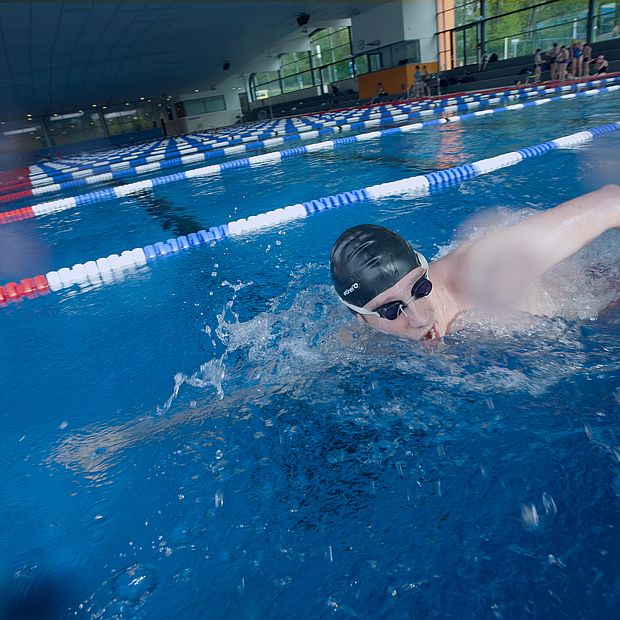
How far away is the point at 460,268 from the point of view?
206 centimetres

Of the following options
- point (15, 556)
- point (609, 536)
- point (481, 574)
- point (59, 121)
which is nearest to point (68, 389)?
point (15, 556)

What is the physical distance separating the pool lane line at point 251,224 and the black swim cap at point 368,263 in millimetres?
3958

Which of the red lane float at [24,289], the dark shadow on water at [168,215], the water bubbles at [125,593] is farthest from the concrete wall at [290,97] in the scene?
the water bubbles at [125,593]

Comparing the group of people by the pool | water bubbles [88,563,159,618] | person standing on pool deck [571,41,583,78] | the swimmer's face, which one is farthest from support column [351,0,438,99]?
water bubbles [88,563,159,618]

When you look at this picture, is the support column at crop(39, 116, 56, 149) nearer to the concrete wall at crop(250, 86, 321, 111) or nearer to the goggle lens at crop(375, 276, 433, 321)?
the concrete wall at crop(250, 86, 321, 111)

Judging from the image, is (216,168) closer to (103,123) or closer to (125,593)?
(125,593)

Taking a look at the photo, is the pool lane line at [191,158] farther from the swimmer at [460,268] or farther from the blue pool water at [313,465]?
the swimmer at [460,268]

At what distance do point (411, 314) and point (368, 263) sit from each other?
29 centimetres

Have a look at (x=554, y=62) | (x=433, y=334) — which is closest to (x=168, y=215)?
(x=433, y=334)

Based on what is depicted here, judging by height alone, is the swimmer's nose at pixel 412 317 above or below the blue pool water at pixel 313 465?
above

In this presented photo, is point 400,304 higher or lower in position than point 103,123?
lower

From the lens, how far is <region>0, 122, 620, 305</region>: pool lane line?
17.1 feet

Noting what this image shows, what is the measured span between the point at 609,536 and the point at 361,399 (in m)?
1.10

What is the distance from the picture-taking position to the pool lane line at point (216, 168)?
996 centimetres
